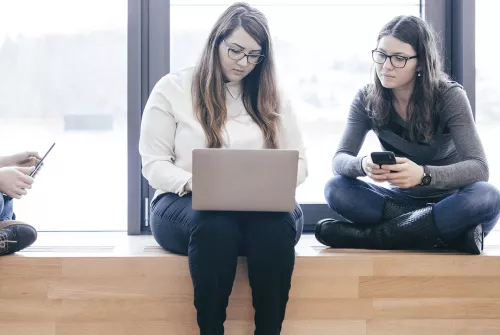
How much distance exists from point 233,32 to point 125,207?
0.86m

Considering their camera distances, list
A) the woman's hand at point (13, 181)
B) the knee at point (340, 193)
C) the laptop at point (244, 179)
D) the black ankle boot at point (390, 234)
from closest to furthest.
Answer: the laptop at point (244, 179) < the woman's hand at point (13, 181) < the black ankle boot at point (390, 234) < the knee at point (340, 193)

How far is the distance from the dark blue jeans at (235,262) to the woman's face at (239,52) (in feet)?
1.63

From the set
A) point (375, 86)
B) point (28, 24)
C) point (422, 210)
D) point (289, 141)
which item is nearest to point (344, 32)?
point (375, 86)

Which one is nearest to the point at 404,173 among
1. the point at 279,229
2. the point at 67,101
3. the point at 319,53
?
the point at 279,229

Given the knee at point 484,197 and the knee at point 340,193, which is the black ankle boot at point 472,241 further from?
the knee at point 340,193

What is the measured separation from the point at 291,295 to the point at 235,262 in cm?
26

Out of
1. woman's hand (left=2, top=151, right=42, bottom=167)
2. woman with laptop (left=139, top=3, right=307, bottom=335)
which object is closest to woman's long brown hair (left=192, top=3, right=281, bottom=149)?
woman with laptop (left=139, top=3, right=307, bottom=335)

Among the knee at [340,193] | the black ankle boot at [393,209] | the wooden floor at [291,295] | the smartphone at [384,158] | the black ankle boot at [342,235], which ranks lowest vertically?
the wooden floor at [291,295]

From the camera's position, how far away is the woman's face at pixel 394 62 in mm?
1927

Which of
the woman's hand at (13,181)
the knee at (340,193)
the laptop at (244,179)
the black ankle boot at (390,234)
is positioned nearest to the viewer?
the laptop at (244,179)

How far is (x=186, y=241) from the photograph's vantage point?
172 cm

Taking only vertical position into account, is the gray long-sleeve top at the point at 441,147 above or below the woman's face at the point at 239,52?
below

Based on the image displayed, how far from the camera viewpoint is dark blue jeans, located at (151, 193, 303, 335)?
1.59 m

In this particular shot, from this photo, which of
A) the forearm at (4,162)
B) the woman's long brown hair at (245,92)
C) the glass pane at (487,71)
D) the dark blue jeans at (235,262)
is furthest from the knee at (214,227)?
the glass pane at (487,71)
